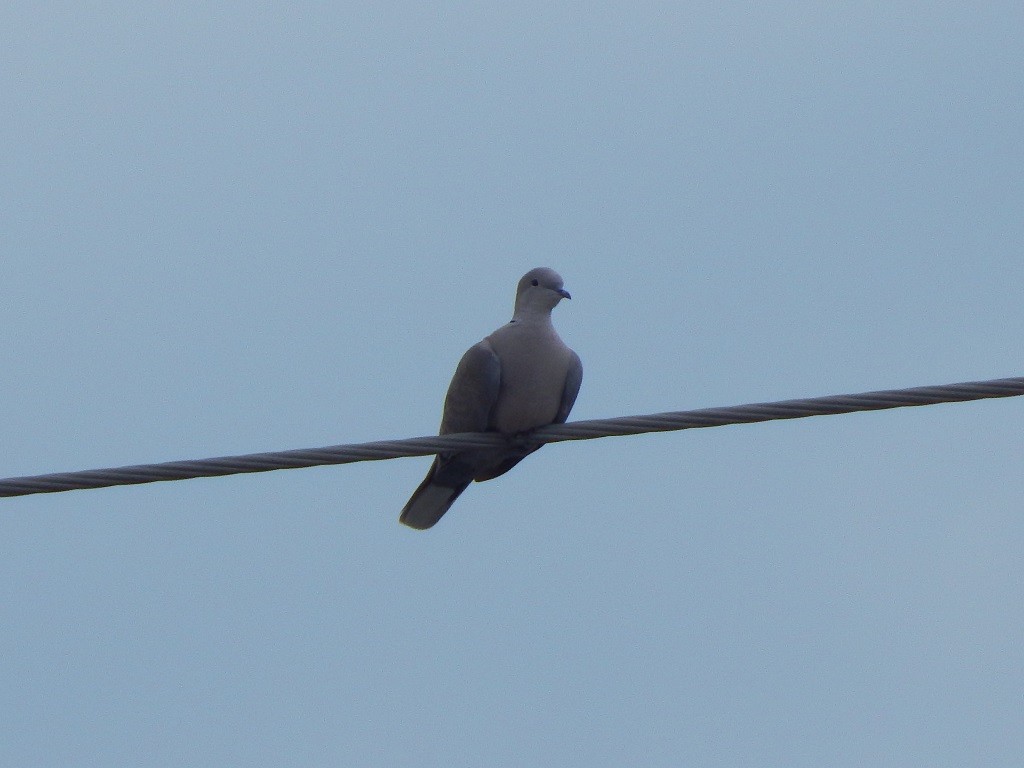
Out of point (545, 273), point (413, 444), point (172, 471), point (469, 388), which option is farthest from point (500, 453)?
point (172, 471)

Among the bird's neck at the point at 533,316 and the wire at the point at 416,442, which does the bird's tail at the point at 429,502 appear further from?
the wire at the point at 416,442

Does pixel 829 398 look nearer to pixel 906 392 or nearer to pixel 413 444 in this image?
pixel 906 392

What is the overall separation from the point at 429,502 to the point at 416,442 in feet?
4.84

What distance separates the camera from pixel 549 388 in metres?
6.03

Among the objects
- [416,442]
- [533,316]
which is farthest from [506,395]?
[416,442]

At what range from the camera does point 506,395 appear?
5980 millimetres

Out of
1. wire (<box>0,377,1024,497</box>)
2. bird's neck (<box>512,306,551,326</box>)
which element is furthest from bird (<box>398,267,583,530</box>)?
wire (<box>0,377,1024,497</box>)

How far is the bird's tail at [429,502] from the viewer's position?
6254 millimetres

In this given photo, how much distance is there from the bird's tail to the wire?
1.44 m

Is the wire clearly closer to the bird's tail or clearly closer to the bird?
the bird

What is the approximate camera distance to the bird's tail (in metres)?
6.25

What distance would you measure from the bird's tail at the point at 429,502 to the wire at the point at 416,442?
144 cm

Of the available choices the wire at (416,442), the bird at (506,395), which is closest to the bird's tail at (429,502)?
the bird at (506,395)

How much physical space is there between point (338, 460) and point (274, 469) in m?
0.18
